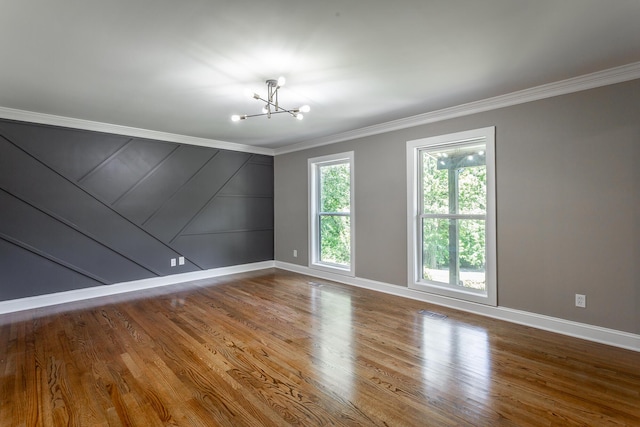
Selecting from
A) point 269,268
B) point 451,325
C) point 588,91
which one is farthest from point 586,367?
point 269,268

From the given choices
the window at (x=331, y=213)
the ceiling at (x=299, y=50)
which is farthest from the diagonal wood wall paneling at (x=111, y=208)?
the window at (x=331, y=213)

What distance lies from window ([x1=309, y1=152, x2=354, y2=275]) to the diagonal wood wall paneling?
1.27 metres

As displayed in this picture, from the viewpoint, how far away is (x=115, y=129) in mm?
4535

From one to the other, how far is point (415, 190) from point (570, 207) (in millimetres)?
1686

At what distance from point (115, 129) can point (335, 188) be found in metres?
3.48

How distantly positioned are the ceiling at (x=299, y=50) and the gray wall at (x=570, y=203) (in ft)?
1.17

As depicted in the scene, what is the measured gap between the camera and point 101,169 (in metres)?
4.44

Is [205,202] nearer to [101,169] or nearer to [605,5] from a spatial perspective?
[101,169]

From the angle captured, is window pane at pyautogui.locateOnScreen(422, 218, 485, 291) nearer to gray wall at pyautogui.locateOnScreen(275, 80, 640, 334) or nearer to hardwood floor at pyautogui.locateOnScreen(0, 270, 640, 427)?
gray wall at pyautogui.locateOnScreen(275, 80, 640, 334)

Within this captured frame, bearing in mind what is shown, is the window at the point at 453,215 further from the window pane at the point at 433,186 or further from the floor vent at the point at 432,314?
the floor vent at the point at 432,314

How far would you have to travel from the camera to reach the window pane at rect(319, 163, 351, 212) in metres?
5.29

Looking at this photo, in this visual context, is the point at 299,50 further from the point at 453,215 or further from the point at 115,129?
the point at 115,129

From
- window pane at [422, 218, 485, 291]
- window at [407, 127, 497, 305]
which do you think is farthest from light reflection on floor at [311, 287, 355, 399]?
window pane at [422, 218, 485, 291]

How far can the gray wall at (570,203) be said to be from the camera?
2.75 m
